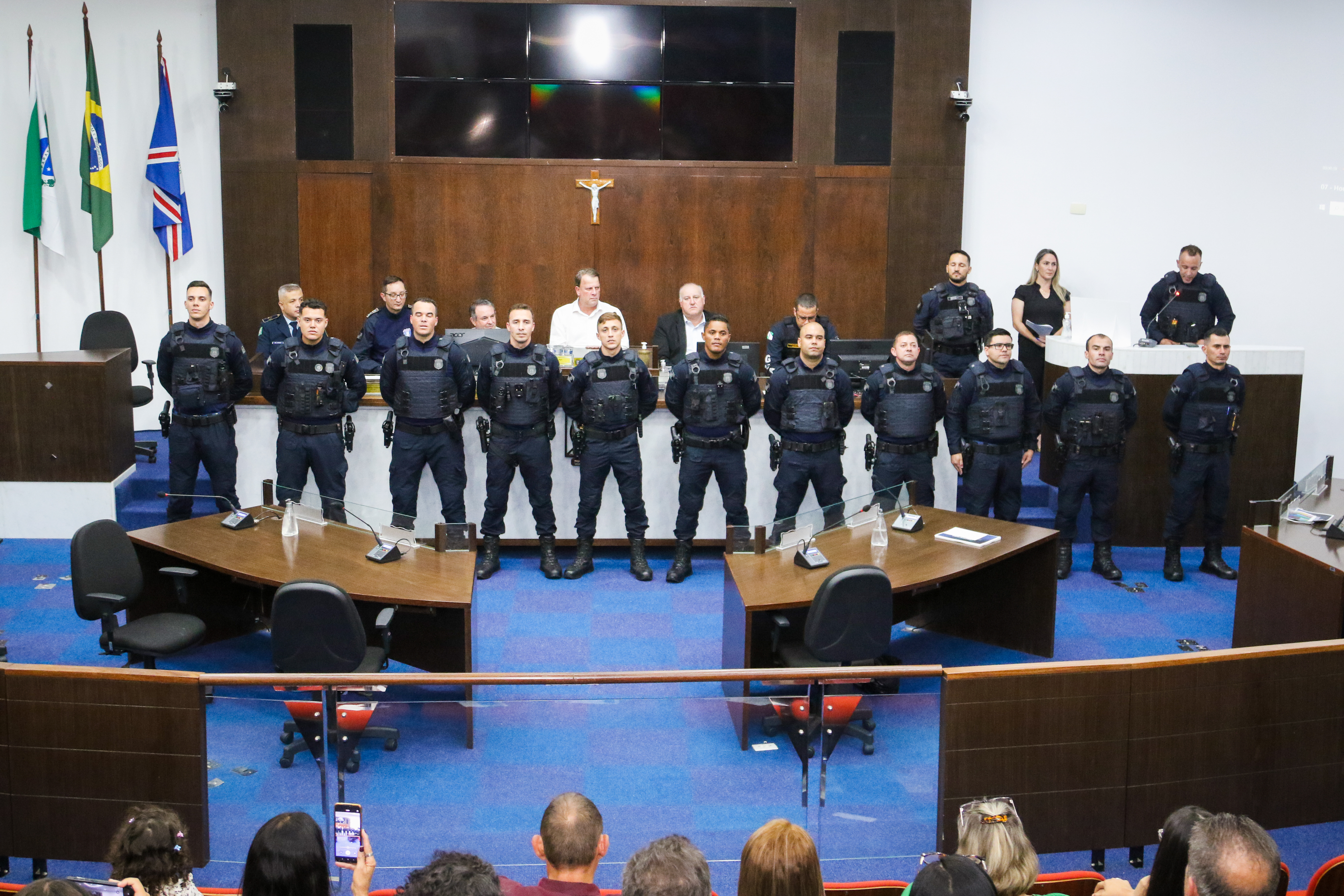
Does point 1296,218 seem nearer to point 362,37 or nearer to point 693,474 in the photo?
point 693,474

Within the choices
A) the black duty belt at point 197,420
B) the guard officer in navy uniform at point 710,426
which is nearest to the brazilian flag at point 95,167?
the black duty belt at point 197,420

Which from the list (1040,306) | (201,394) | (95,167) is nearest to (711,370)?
(201,394)

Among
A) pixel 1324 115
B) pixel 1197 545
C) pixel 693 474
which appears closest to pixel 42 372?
pixel 693 474

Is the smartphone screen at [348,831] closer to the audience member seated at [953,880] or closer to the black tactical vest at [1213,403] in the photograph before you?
the audience member seated at [953,880]

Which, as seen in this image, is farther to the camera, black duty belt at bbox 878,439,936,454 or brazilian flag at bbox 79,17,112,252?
brazilian flag at bbox 79,17,112,252

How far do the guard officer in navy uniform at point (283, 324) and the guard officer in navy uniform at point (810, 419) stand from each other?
352 cm

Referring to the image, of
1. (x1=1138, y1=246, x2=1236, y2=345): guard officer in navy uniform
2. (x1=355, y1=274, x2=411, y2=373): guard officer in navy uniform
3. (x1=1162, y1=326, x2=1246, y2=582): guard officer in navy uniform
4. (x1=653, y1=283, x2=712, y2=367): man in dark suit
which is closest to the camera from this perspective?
(x1=1162, y1=326, x2=1246, y2=582): guard officer in navy uniform

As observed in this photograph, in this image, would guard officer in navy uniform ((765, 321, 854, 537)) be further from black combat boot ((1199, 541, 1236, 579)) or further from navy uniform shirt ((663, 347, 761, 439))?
black combat boot ((1199, 541, 1236, 579))

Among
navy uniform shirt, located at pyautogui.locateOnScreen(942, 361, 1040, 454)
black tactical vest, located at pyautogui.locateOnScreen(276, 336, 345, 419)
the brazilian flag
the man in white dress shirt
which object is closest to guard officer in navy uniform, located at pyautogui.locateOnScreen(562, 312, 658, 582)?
the man in white dress shirt

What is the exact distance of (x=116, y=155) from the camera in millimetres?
10359

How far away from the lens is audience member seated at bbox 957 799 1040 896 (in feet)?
9.95

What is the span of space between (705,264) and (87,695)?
7312 millimetres

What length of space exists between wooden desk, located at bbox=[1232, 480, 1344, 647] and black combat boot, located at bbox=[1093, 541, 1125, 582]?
1.11 metres

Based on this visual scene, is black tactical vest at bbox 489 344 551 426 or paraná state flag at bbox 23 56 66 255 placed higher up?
paraná state flag at bbox 23 56 66 255
